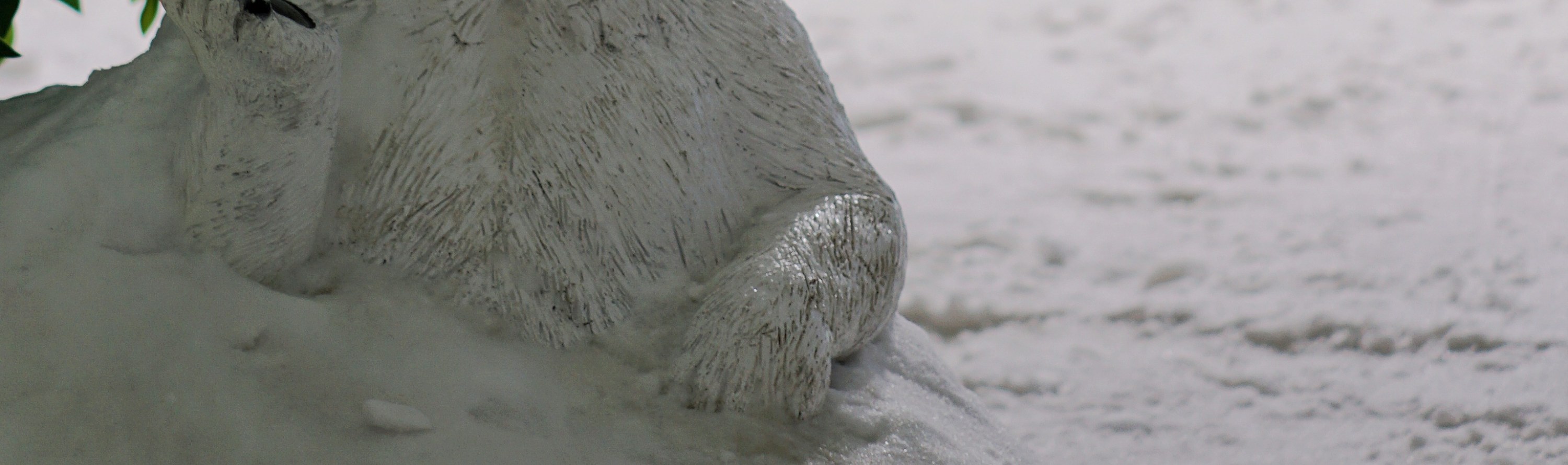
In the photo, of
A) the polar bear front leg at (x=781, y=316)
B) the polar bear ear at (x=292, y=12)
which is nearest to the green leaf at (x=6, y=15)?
the polar bear ear at (x=292, y=12)

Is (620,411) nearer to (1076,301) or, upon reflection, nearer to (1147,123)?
(1076,301)

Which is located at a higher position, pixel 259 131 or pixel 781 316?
pixel 259 131

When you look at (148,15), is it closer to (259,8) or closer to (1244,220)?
(259,8)

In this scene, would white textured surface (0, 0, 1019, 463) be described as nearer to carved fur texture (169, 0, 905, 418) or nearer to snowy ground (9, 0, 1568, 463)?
carved fur texture (169, 0, 905, 418)

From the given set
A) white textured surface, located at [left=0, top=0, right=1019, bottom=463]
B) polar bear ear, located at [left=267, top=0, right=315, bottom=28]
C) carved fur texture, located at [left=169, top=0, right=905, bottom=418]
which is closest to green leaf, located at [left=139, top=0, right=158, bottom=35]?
white textured surface, located at [left=0, top=0, right=1019, bottom=463]

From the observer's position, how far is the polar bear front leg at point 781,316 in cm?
130

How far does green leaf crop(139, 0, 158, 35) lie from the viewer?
1860mm

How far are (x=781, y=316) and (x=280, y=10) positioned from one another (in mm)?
490

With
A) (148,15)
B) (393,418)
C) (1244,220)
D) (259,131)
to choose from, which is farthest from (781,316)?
(1244,220)

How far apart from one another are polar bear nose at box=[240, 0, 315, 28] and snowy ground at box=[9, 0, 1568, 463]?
1.16 meters

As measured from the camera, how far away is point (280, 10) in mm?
1110

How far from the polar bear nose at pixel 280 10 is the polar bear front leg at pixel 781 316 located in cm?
43

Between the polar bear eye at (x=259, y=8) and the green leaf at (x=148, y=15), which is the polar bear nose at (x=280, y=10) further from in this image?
the green leaf at (x=148, y=15)

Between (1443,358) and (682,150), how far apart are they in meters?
1.46
